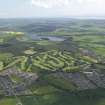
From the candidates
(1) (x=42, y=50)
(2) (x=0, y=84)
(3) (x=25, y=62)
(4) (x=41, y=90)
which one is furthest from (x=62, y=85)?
(1) (x=42, y=50)

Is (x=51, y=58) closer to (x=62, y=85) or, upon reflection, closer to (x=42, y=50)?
(x=42, y=50)

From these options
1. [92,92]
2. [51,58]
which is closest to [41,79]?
[92,92]

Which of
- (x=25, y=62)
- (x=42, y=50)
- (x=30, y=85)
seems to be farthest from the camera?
(x=42, y=50)

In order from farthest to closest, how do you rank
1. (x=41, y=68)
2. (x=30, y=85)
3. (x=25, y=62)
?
(x=25, y=62) → (x=41, y=68) → (x=30, y=85)

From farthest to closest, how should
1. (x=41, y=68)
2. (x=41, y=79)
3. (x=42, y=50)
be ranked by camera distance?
(x=42, y=50) → (x=41, y=68) → (x=41, y=79)

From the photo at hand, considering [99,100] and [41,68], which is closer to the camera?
[99,100]

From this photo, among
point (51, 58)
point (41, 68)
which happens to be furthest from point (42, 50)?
point (41, 68)

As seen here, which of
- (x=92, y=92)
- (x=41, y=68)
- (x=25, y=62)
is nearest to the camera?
(x=92, y=92)

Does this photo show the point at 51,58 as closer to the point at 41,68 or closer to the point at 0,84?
the point at 41,68

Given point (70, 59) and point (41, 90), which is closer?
point (41, 90)
